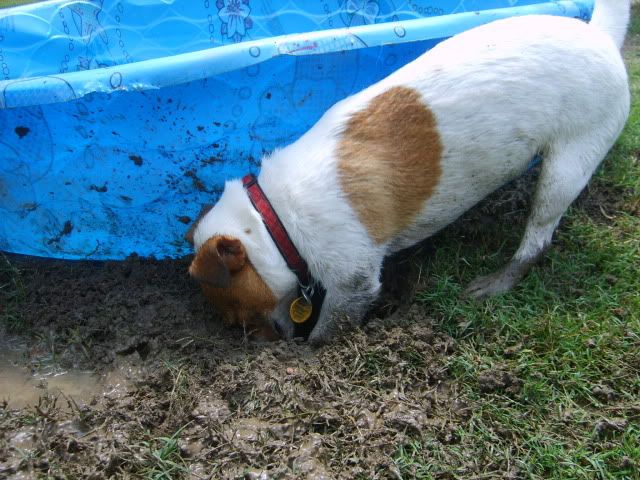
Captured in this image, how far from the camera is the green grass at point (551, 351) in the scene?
2.05 metres

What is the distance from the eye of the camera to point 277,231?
266cm

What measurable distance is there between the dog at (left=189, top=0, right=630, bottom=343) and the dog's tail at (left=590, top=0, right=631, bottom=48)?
227 millimetres

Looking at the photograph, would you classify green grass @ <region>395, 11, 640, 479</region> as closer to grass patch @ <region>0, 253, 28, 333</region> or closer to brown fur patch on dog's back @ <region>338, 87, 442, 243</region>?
brown fur patch on dog's back @ <region>338, 87, 442, 243</region>

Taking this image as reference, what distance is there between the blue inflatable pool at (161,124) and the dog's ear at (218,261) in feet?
2.52

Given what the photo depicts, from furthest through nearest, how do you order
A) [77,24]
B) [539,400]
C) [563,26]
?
[77,24] < [563,26] < [539,400]

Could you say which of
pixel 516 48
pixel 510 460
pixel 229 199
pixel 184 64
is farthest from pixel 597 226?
pixel 184 64

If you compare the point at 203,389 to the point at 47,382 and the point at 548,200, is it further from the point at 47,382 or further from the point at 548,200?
the point at 548,200

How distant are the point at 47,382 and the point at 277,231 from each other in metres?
1.32

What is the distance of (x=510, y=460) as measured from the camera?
6.73ft

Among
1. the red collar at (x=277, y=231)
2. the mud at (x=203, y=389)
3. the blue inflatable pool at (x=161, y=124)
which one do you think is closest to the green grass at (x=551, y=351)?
the mud at (x=203, y=389)

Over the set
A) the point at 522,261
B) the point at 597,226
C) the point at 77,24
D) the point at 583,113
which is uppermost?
the point at 77,24

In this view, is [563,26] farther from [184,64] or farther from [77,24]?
[77,24]

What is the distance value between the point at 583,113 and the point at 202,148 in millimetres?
2041

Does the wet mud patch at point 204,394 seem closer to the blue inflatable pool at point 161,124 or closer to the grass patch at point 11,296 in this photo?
the grass patch at point 11,296
